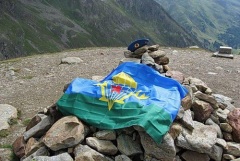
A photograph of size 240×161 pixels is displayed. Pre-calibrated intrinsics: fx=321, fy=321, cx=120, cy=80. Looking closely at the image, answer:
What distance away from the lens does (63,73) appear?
1080 inches

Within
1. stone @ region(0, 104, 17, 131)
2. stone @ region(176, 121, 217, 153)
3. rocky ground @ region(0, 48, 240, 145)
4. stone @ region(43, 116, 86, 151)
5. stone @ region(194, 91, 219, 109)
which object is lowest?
rocky ground @ region(0, 48, 240, 145)

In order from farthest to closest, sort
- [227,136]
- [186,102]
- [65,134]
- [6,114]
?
[6,114] → [186,102] → [227,136] → [65,134]

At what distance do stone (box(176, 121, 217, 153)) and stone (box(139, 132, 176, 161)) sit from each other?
24.4 inches

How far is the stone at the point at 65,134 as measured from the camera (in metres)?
13.1

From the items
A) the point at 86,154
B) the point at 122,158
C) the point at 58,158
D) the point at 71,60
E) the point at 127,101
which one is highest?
the point at 127,101

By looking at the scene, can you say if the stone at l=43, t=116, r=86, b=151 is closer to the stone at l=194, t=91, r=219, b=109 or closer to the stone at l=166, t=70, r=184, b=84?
the stone at l=194, t=91, r=219, b=109

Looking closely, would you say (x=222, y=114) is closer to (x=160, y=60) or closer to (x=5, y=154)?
(x=160, y=60)

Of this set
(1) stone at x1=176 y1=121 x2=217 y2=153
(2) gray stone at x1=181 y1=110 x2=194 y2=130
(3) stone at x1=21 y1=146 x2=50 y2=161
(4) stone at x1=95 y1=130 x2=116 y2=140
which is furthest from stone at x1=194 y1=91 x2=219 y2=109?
(3) stone at x1=21 y1=146 x2=50 y2=161

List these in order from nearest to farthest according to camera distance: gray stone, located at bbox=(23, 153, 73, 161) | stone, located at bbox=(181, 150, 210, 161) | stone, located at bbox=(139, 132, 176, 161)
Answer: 1. gray stone, located at bbox=(23, 153, 73, 161)
2. stone, located at bbox=(139, 132, 176, 161)
3. stone, located at bbox=(181, 150, 210, 161)

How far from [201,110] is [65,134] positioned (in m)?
6.71

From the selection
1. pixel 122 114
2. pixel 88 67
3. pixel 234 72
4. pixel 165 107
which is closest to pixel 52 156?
pixel 122 114

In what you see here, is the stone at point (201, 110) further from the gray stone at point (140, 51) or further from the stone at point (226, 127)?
the gray stone at point (140, 51)

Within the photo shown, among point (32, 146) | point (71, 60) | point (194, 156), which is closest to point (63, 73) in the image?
point (71, 60)

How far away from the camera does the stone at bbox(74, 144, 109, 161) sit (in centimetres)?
1258
